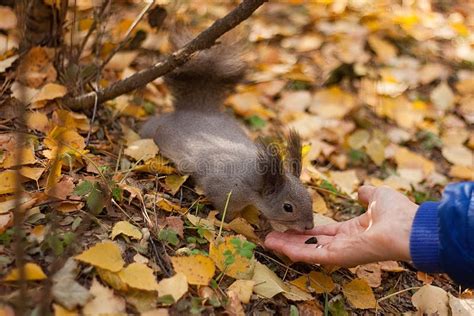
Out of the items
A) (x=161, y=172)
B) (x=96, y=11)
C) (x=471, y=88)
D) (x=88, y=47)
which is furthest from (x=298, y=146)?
(x=471, y=88)

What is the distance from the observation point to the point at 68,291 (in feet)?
4.75

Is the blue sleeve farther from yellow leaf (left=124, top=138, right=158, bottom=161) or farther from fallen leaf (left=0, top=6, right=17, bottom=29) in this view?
fallen leaf (left=0, top=6, right=17, bottom=29)

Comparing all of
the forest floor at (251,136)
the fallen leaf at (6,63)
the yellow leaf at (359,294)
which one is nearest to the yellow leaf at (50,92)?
the forest floor at (251,136)

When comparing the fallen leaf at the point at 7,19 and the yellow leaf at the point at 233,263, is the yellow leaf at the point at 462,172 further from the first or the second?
the fallen leaf at the point at 7,19

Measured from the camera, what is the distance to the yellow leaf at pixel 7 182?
1.73 metres

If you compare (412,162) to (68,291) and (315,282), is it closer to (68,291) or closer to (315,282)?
(315,282)

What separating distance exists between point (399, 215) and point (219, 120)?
1094 millimetres

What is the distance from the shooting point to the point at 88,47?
109 inches

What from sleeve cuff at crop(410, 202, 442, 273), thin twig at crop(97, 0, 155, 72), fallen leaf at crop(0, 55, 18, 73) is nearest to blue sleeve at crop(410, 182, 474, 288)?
sleeve cuff at crop(410, 202, 442, 273)

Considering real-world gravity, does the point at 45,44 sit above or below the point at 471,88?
above

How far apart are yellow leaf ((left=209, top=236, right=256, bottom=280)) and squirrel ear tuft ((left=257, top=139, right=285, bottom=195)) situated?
42 cm

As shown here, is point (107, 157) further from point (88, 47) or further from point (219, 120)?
point (88, 47)

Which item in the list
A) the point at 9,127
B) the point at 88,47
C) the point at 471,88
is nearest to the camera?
the point at 9,127

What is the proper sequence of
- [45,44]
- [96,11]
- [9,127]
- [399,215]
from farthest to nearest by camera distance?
[45,44]
[96,11]
[9,127]
[399,215]
